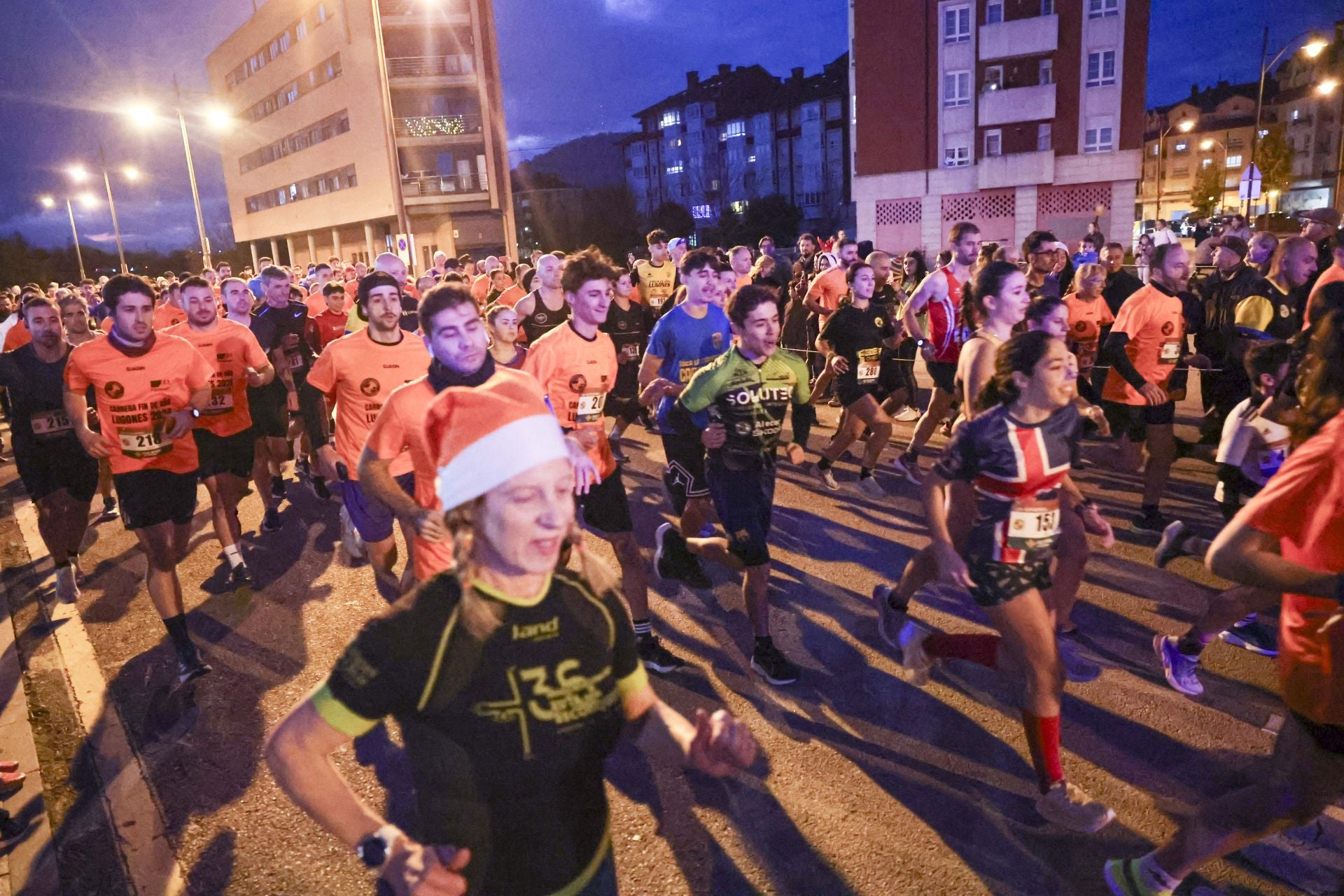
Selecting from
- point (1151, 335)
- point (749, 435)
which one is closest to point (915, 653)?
point (749, 435)

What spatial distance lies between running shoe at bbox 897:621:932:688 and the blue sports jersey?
2.45 metres

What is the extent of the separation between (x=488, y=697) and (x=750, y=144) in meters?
83.4

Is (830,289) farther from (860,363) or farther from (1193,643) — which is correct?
(1193,643)

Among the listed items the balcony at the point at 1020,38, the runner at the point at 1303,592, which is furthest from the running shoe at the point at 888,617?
the balcony at the point at 1020,38

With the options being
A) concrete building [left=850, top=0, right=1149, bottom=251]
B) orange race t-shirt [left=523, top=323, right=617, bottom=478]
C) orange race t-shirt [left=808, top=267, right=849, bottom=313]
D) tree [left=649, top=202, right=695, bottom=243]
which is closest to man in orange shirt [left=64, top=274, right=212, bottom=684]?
orange race t-shirt [left=523, top=323, right=617, bottom=478]

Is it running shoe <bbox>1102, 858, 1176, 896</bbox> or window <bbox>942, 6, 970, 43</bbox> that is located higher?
window <bbox>942, 6, 970, 43</bbox>

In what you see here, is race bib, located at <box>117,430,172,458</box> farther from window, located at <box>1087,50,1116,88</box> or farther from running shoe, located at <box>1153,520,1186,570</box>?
window, located at <box>1087,50,1116,88</box>

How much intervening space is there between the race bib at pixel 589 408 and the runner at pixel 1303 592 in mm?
3475

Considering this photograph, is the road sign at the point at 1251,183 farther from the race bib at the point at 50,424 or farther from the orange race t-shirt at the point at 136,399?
the race bib at the point at 50,424

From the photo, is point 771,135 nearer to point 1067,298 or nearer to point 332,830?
point 1067,298

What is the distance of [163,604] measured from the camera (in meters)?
5.18

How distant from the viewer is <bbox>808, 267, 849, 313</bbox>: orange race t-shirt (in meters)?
10.5

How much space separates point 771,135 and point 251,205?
1683 inches

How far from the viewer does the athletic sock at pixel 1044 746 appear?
355 centimetres
